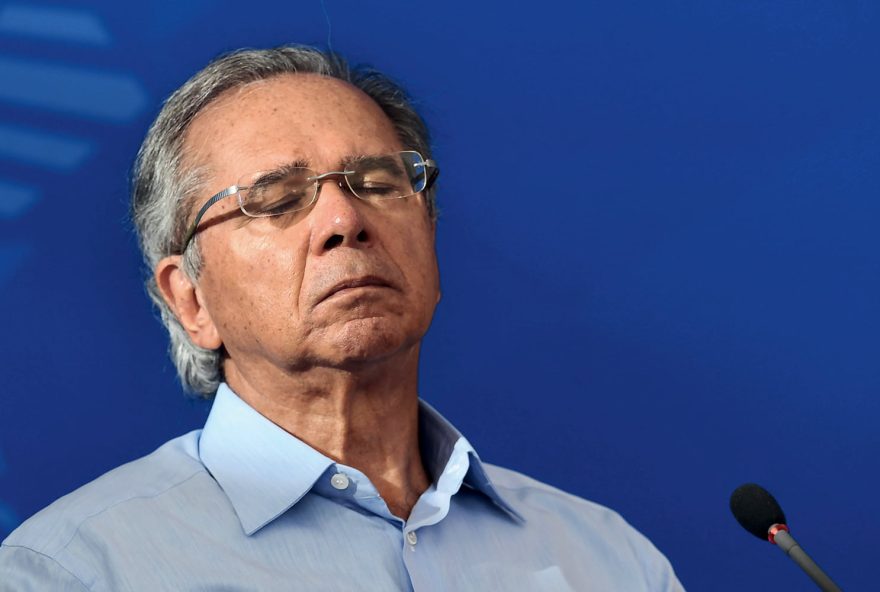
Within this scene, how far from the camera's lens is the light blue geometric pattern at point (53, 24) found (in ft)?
6.49

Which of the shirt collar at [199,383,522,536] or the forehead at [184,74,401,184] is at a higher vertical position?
the forehead at [184,74,401,184]

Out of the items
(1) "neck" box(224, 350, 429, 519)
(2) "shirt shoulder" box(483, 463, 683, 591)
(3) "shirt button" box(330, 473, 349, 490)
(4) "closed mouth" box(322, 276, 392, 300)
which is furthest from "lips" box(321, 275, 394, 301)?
(2) "shirt shoulder" box(483, 463, 683, 591)

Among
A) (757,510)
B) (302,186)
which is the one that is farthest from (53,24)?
→ (757,510)

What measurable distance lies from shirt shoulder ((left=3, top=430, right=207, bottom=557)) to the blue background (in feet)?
Result: 1.93

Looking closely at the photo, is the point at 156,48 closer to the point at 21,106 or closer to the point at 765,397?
the point at 21,106

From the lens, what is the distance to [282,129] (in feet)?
5.77

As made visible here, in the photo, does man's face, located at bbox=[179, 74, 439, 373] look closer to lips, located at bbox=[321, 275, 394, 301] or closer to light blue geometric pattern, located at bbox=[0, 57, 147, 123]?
lips, located at bbox=[321, 275, 394, 301]

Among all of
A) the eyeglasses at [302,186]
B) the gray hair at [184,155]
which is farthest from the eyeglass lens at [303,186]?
the gray hair at [184,155]

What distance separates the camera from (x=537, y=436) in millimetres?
2199

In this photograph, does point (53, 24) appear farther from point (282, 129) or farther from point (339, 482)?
point (339, 482)

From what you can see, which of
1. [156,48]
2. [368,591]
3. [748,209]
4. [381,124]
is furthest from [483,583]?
[156,48]

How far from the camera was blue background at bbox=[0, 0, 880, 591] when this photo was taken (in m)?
2.17

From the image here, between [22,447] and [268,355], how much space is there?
0.52 m

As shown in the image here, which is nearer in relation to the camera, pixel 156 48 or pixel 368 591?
pixel 368 591
